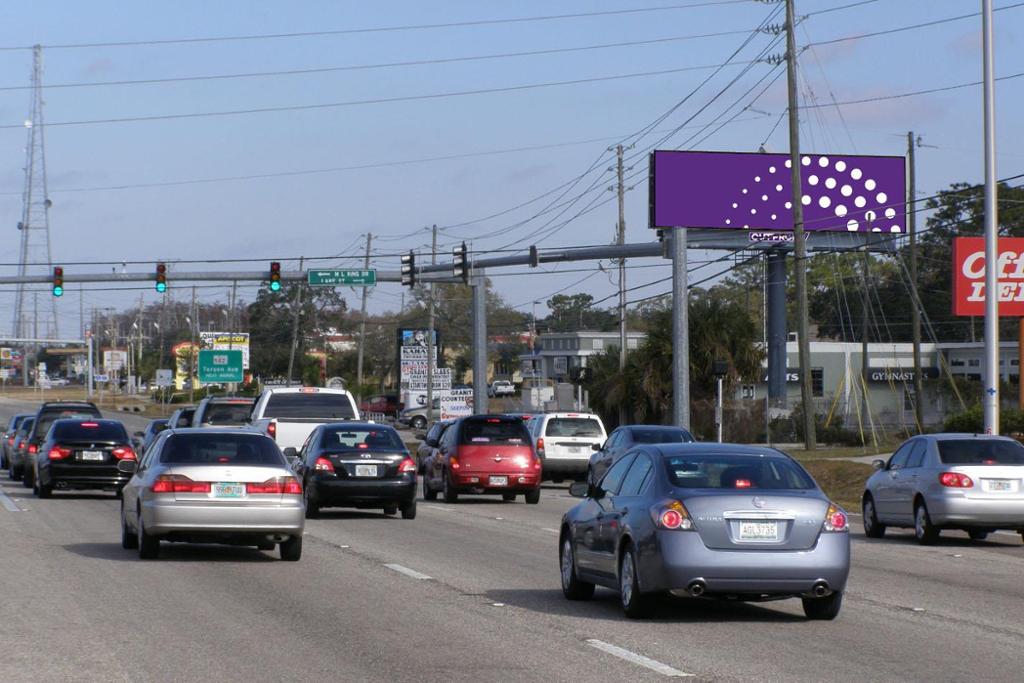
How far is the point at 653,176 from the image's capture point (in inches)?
2488

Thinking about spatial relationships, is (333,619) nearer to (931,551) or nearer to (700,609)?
(700,609)

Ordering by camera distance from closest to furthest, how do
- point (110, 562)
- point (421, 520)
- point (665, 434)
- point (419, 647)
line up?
1. point (419, 647)
2. point (110, 562)
3. point (421, 520)
4. point (665, 434)

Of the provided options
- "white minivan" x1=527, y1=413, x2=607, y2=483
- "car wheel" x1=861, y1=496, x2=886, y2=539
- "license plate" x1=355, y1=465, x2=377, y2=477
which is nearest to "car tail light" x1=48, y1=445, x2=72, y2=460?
"license plate" x1=355, y1=465, x2=377, y2=477

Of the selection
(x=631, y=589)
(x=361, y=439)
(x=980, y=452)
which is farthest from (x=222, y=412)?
(x=631, y=589)

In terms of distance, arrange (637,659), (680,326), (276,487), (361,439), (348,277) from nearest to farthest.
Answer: (637,659), (276,487), (361,439), (680,326), (348,277)

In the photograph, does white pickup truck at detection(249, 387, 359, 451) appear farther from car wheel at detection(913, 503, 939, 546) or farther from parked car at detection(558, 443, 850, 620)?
parked car at detection(558, 443, 850, 620)

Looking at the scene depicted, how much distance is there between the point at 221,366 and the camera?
93938 millimetres

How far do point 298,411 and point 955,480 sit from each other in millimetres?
15224

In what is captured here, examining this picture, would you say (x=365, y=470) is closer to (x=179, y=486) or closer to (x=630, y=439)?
(x=630, y=439)

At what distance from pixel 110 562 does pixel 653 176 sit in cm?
4759

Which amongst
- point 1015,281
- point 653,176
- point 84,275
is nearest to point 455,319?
point 653,176

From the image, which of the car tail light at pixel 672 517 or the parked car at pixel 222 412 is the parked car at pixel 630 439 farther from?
the car tail light at pixel 672 517

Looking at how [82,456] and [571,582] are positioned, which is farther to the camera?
[82,456]

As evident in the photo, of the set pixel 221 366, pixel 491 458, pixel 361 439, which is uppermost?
pixel 221 366
